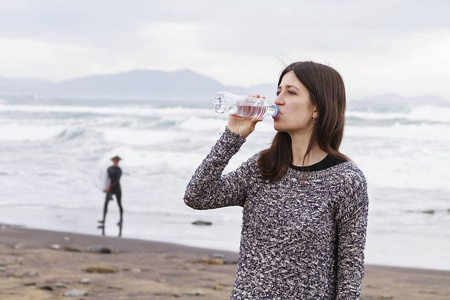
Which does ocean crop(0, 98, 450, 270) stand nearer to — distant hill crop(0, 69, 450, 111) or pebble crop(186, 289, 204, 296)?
pebble crop(186, 289, 204, 296)

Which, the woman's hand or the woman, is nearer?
the woman

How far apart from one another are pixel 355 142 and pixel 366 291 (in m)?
22.1

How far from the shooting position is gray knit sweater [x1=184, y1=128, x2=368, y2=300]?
96.5 inches

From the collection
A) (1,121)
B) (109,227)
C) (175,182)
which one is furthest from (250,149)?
(1,121)

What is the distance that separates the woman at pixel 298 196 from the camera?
2.46m

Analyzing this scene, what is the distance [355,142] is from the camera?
3039 centimetres

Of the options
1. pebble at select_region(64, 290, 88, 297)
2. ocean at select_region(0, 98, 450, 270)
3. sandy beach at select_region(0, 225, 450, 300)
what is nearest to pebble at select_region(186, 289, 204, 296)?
sandy beach at select_region(0, 225, 450, 300)

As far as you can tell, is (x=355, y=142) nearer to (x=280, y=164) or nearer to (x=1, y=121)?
(x=1, y=121)

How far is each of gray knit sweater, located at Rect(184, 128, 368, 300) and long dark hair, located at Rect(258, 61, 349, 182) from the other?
0.06 m

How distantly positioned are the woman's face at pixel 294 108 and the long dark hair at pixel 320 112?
0.02m

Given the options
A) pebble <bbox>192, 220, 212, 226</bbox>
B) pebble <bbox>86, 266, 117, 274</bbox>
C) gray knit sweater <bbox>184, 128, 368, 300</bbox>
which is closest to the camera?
gray knit sweater <bbox>184, 128, 368, 300</bbox>

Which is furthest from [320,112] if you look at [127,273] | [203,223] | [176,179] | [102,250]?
[176,179]

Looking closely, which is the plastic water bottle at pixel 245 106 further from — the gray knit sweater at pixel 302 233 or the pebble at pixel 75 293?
the pebble at pixel 75 293

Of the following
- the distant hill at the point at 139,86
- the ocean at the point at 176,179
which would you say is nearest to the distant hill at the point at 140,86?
the distant hill at the point at 139,86
